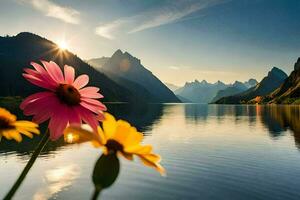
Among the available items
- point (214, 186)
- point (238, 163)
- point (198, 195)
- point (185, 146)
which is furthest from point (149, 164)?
point (185, 146)

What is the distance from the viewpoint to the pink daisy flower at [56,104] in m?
1.99

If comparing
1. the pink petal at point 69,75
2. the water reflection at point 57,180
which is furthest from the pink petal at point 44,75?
the water reflection at point 57,180

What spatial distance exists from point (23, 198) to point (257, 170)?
34.2 metres

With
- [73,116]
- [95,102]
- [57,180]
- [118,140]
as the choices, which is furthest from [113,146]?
[57,180]

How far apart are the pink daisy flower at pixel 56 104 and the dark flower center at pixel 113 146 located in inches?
3.8

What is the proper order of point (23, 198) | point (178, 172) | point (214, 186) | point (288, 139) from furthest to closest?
1. point (288, 139)
2. point (178, 172)
3. point (214, 186)
4. point (23, 198)

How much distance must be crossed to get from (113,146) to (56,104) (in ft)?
1.46

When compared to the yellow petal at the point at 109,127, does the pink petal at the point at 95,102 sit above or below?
above

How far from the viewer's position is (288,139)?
100 meters

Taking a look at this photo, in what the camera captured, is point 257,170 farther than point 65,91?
Yes

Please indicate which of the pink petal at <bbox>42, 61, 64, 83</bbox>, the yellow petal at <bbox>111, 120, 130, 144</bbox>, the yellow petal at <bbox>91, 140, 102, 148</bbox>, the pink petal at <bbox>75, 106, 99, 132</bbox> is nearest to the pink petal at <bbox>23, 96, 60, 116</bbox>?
the pink petal at <bbox>75, 106, 99, 132</bbox>

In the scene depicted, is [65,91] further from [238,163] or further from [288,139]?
[288,139]

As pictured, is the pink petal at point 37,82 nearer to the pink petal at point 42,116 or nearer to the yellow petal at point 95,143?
the pink petal at point 42,116

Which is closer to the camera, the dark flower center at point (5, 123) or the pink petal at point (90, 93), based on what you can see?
the dark flower center at point (5, 123)
